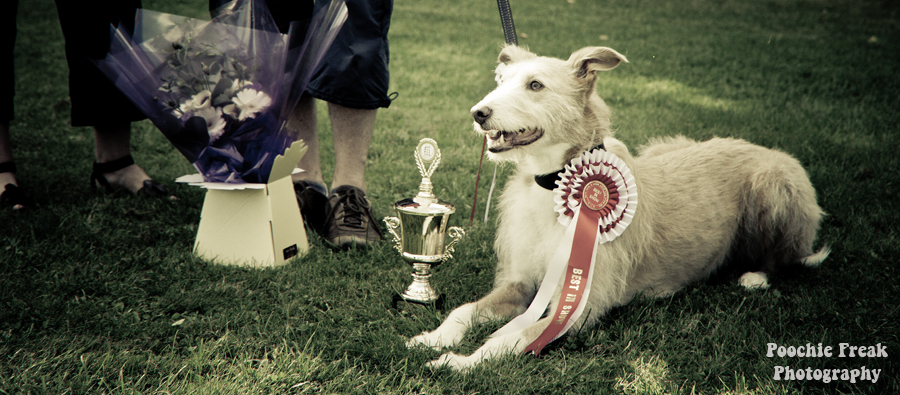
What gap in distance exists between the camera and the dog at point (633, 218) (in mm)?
2393

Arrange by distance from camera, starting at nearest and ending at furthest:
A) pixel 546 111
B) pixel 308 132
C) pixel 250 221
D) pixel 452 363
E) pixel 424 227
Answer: pixel 452 363, pixel 546 111, pixel 424 227, pixel 250 221, pixel 308 132

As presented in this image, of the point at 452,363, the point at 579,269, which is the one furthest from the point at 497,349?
the point at 579,269

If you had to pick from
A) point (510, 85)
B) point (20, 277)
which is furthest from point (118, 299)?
point (510, 85)

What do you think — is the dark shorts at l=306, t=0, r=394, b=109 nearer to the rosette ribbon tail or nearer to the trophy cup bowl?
the trophy cup bowl

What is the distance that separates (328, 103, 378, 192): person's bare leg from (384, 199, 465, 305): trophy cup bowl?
3.22ft

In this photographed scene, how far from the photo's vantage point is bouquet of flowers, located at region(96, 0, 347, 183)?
105 inches

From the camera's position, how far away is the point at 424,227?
2502 mm

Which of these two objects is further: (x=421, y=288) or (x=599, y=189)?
(x=421, y=288)

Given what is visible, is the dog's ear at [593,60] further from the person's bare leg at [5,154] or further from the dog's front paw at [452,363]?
the person's bare leg at [5,154]

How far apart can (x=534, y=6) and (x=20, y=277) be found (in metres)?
11.3

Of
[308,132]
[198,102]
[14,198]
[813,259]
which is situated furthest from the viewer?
[308,132]

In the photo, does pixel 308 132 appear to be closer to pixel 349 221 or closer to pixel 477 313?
pixel 349 221

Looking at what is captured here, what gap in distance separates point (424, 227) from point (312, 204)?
1.28 metres

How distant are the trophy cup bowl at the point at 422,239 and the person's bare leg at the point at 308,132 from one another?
1.23m
